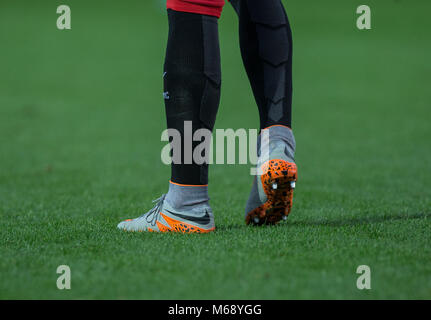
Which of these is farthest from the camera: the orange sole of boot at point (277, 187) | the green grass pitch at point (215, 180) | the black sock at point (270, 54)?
the black sock at point (270, 54)

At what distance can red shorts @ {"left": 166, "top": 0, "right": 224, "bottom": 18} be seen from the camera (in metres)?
1.96

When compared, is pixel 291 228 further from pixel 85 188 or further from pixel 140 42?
pixel 140 42

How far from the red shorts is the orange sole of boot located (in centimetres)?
53

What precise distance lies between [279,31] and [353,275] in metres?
0.95

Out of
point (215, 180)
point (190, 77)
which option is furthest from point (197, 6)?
point (215, 180)

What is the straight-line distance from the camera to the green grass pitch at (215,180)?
148 centimetres

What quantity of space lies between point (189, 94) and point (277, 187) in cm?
41

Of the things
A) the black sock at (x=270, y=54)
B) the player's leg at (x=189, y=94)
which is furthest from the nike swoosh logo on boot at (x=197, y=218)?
the black sock at (x=270, y=54)

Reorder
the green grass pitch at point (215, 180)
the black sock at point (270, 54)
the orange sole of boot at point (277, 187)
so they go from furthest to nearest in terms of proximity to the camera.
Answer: the black sock at point (270, 54) → the orange sole of boot at point (277, 187) → the green grass pitch at point (215, 180)

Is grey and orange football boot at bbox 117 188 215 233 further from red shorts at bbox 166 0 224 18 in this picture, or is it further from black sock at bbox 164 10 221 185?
red shorts at bbox 166 0 224 18

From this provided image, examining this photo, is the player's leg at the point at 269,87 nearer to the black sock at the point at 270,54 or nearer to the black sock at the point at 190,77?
the black sock at the point at 270,54

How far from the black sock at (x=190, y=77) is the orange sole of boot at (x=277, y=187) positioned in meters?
0.22

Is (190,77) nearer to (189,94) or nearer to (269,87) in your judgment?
(189,94)

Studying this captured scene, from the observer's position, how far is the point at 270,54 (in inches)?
81.8
